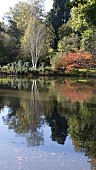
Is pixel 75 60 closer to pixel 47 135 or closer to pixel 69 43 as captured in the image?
pixel 69 43

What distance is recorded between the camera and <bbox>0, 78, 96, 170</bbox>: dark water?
304 inches

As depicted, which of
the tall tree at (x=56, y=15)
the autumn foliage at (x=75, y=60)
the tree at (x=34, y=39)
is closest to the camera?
the autumn foliage at (x=75, y=60)

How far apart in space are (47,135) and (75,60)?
3311 centimetres

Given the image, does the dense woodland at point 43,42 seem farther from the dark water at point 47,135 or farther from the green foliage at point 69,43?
the dark water at point 47,135

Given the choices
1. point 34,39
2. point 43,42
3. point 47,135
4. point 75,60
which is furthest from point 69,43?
point 47,135

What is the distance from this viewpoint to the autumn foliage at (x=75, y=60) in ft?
141

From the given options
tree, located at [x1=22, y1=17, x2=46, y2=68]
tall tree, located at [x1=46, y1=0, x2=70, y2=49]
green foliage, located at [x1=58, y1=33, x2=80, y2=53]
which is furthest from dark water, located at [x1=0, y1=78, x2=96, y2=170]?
tall tree, located at [x1=46, y1=0, x2=70, y2=49]

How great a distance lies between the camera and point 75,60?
43219 millimetres

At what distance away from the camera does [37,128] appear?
456 inches

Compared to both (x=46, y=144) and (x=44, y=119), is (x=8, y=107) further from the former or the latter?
(x=46, y=144)

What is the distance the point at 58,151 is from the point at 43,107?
7.41 metres

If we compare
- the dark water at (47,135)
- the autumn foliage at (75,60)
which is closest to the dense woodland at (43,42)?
the autumn foliage at (75,60)

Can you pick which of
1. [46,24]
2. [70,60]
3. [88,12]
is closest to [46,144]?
[88,12]

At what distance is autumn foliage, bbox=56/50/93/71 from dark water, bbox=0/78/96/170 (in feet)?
83.1
